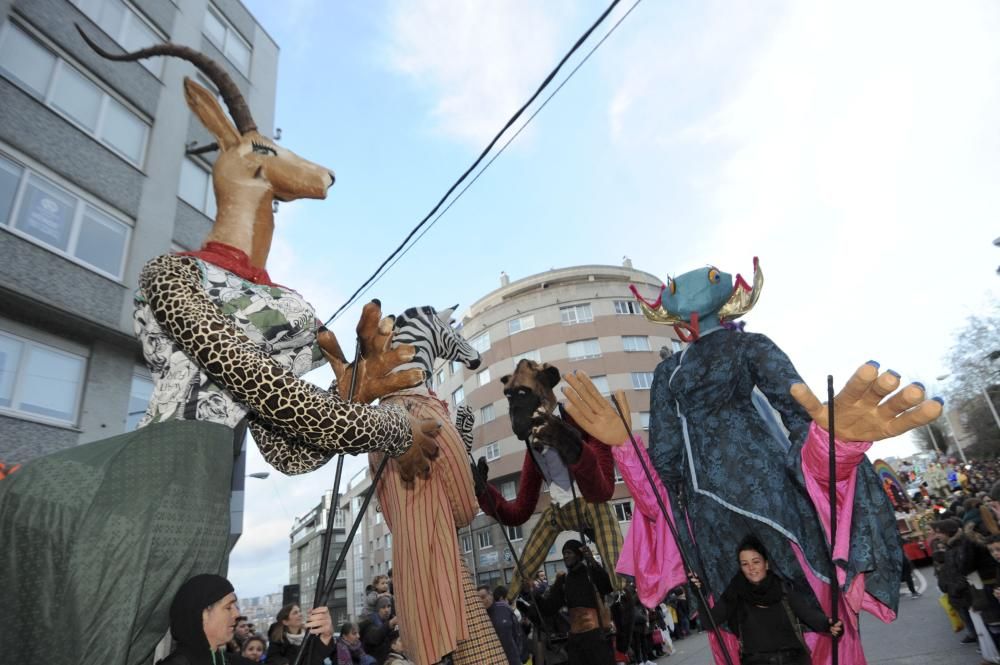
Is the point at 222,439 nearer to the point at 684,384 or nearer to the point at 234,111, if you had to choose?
the point at 234,111

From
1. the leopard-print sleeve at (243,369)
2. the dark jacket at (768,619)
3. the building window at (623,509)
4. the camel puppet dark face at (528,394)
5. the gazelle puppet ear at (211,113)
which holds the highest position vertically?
the building window at (623,509)

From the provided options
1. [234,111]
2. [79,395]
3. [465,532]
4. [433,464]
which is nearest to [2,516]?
[234,111]

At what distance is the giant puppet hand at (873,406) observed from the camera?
1596 mm

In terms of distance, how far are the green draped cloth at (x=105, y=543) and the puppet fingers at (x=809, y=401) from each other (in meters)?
1.58

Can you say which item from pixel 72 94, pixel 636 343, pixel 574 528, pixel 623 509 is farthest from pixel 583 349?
pixel 574 528

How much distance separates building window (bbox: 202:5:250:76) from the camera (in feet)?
37.4

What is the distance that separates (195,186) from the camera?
9938 millimetres

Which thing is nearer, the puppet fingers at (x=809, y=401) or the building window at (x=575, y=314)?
the puppet fingers at (x=809, y=401)

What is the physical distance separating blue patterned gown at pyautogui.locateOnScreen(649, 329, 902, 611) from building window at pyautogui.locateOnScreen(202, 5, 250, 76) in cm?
1214

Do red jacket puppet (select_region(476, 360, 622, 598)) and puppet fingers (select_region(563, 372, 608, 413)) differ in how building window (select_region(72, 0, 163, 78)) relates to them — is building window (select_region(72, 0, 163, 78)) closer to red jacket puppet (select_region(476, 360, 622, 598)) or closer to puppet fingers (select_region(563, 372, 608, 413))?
red jacket puppet (select_region(476, 360, 622, 598))

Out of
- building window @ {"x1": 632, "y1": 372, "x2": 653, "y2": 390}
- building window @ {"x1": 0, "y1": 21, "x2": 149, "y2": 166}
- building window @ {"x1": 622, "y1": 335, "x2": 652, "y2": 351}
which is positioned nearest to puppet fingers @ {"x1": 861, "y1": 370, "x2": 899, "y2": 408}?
building window @ {"x1": 0, "y1": 21, "x2": 149, "y2": 166}

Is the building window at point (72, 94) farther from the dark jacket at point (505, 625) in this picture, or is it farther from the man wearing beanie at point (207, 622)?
the man wearing beanie at point (207, 622)

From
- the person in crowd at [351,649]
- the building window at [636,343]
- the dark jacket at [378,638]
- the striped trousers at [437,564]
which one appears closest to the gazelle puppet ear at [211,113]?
the striped trousers at [437,564]

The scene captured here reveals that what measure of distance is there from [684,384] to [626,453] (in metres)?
0.37
